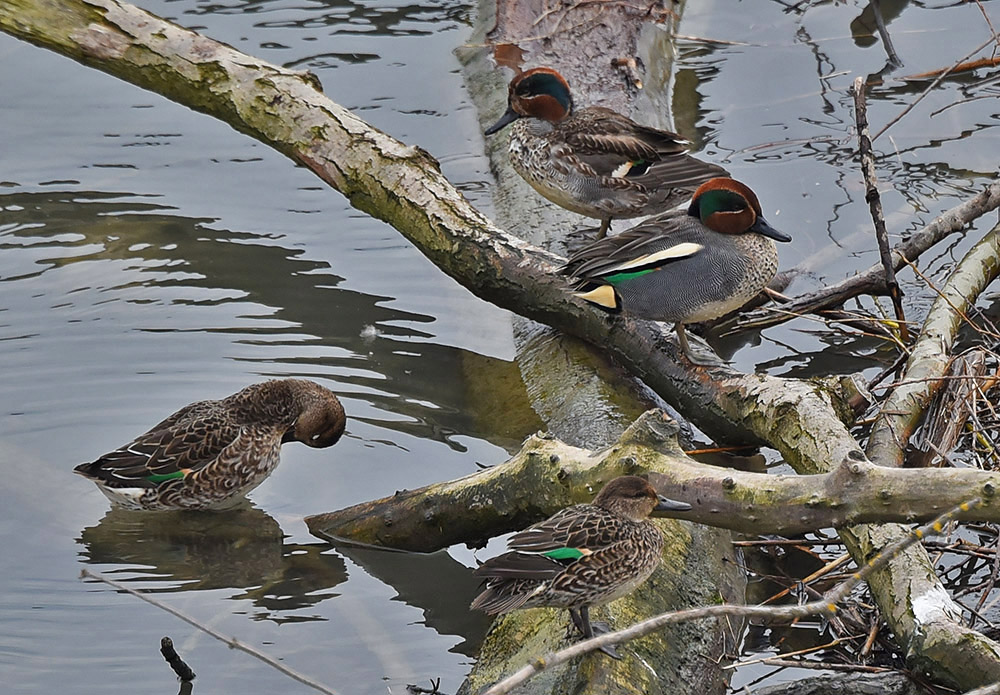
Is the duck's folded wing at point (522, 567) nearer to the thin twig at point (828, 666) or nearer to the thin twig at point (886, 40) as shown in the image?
the thin twig at point (828, 666)

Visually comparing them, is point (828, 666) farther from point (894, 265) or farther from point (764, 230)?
point (894, 265)

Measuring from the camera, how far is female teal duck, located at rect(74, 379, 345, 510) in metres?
5.46

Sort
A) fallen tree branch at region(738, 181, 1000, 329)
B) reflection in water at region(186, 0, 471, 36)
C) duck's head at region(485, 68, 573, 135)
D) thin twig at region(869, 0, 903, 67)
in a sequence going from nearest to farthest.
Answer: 1. fallen tree branch at region(738, 181, 1000, 329)
2. duck's head at region(485, 68, 573, 135)
3. thin twig at region(869, 0, 903, 67)
4. reflection in water at region(186, 0, 471, 36)

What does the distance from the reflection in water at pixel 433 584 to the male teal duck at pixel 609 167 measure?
2.23 meters

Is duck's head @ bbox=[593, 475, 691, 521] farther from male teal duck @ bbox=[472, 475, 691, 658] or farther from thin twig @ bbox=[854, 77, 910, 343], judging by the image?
thin twig @ bbox=[854, 77, 910, 343]

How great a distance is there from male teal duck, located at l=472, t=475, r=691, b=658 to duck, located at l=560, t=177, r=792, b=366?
4.59 feet

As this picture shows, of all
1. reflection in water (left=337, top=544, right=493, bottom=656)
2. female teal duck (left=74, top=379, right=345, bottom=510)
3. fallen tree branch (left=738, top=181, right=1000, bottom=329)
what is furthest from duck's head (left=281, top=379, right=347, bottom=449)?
fallen tree branch (left=738, top=181, right=1000, bottom=329)

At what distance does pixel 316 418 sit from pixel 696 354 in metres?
1.76

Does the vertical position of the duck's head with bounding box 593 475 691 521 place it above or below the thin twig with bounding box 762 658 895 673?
above

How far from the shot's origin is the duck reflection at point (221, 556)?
201 inches

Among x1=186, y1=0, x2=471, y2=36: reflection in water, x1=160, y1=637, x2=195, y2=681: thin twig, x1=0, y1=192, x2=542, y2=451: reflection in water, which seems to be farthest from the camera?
x1=186, y1=0, x2=471, y2=36: reflection in water

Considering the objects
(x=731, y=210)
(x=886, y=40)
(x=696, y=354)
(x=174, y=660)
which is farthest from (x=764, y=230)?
(x=886, y=40)

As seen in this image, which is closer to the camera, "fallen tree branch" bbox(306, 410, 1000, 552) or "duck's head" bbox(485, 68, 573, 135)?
"fallen tree branch" bbox(306, 410, 1000, 552)

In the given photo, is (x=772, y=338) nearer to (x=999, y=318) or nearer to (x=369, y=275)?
(x=999, y=318)
